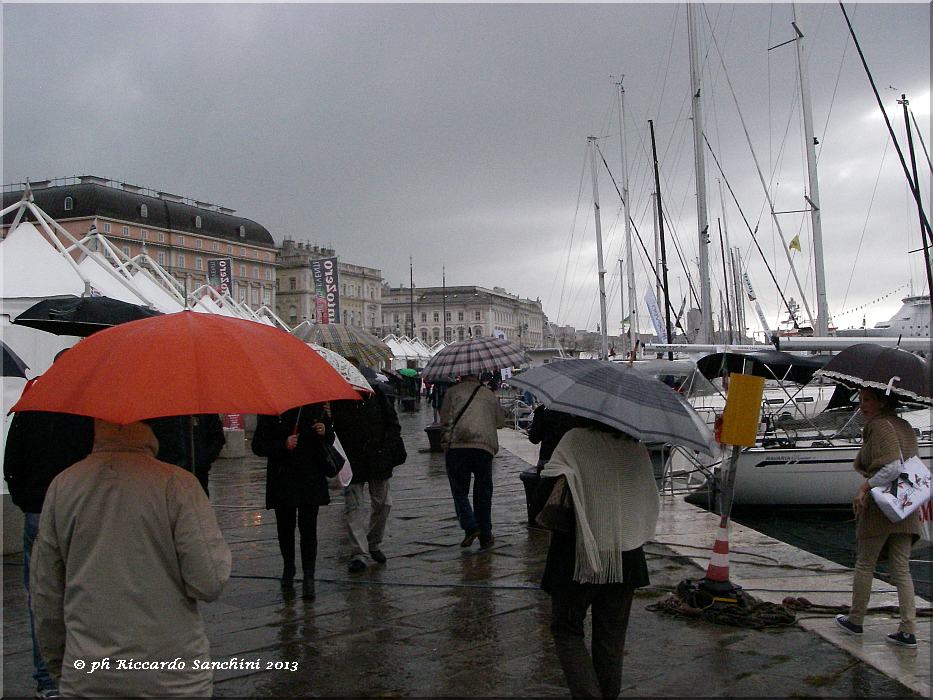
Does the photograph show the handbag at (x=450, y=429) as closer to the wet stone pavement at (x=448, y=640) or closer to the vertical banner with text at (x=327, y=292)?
the wet stone pavement at (x=448, y=640)

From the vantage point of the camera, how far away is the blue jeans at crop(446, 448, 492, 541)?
26.9ft

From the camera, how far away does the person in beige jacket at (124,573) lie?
9.84ft

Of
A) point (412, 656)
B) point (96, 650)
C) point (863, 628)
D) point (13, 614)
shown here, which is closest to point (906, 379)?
point (863, 628)

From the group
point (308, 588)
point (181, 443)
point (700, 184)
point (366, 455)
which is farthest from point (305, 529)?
point (700, 184)

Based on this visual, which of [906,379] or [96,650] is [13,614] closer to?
[96,650]

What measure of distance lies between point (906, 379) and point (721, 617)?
1912 millimetres

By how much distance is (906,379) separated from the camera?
547cm

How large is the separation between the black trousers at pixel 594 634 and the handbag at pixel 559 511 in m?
0.28

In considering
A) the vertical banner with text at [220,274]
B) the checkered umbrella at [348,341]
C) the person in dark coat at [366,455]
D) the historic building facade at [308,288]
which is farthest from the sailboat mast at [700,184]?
the historic building facade at [308,288]

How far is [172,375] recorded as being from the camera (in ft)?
10.1

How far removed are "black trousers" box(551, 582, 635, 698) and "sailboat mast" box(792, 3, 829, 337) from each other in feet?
49.0

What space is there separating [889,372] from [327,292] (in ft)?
88.7

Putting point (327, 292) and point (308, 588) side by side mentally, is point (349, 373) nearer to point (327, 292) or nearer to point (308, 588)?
point (308, 588)

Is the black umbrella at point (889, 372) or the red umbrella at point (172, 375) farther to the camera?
the black umbrella at point (889, 372)
